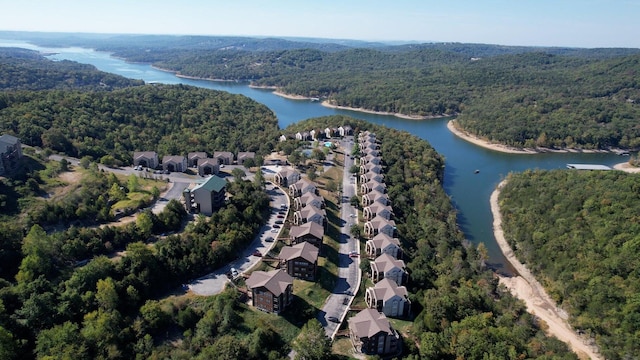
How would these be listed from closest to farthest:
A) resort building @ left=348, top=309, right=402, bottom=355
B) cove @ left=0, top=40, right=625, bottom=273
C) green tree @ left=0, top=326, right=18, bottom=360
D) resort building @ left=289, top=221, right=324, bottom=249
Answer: green tree @ left=0, top=326, right=18, bottom=360 → resort building @ left=348, top=309, right=402, bottom=355 → resort building @ left=289, top=221, right=324, bottom=249 → cove @ left=0, top=40, right=625, bottom=273

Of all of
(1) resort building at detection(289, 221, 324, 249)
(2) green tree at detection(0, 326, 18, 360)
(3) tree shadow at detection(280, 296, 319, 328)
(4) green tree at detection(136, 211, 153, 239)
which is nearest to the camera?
(2) green tree at detection(0, 326, 18, 360)

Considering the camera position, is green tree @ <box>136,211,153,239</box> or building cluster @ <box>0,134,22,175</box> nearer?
green tree @ <box>136,211,153,239</box>

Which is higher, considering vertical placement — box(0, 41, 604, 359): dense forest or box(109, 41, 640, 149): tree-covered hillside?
box(109, 41, 640, 149): tree-covered hillside

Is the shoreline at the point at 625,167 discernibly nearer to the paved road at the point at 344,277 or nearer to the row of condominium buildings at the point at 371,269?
the row of condominium buildings at the point at 371,269

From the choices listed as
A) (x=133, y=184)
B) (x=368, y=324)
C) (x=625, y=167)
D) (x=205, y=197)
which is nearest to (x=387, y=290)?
(x=368, y=324)

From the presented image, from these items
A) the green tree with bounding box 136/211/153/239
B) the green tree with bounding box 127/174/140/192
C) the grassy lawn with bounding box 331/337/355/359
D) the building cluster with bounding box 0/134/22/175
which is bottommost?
the grassy lawn with bounding box 331/337/355/359

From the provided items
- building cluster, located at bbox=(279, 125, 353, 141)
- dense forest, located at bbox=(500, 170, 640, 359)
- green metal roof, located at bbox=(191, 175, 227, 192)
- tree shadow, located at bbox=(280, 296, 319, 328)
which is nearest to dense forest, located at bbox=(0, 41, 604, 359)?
tree shadow, located at bbox=(280, 296, 319, 328)

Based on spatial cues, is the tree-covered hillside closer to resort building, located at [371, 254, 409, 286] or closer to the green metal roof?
resort building, located at [371, 254, 409, 286]
